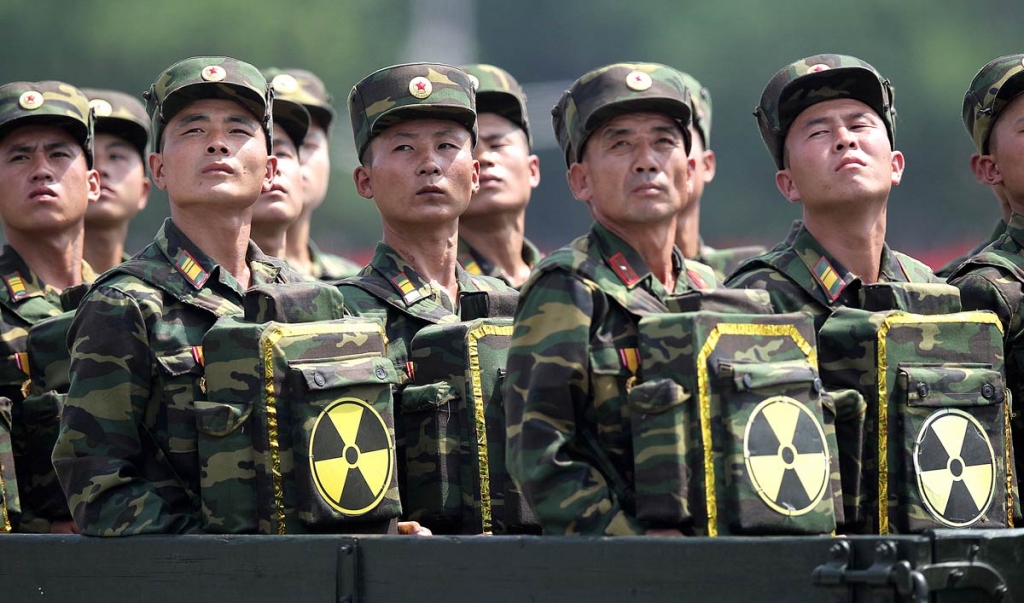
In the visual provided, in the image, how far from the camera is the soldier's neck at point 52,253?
22.9 feet

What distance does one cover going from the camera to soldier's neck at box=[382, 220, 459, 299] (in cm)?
625

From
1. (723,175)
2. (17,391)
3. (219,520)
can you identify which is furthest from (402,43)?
Result: (219,520)

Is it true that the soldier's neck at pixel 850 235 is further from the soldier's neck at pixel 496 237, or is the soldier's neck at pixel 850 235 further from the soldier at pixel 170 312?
the soldier's neck at pixel 496 237

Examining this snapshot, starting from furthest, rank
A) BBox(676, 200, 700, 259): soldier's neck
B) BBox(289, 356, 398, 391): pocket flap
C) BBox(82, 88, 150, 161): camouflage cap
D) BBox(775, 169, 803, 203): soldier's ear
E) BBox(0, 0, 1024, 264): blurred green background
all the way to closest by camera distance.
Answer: BBox(0, 0, 1024, 264): blurred green background
BBox(676, 200, 700, 259): soldier's neck
BBox(82, 88, 150, 161): camouflage cap
BBox(775, 169, 803, 203): soldier's ear
BBox(289, 356, 398, 391): pocket flap

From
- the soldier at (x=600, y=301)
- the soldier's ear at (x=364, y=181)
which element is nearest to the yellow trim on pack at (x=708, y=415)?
the soldier at (x=600, y=301)

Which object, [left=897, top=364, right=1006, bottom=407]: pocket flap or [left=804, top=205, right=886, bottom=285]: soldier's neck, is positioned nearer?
[left=897, top=364, right=1006, bottom=407]: pocket flap

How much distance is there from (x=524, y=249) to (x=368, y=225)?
9380 mm

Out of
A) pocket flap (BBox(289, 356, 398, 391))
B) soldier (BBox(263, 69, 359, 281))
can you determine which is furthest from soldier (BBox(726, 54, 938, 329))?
soldier (BBox(263, 69, 359, 281))

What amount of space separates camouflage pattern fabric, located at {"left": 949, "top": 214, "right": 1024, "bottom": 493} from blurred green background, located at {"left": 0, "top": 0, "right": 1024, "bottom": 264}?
8.32 meters

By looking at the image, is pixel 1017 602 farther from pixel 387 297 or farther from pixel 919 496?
pixel 387 297

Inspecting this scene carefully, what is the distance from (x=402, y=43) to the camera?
17922 millimetres

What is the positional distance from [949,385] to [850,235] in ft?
2.89

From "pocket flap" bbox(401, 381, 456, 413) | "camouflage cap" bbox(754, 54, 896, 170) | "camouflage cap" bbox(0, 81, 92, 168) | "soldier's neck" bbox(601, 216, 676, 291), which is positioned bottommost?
"pocket flap" bbox(401, 381, 456, 413)

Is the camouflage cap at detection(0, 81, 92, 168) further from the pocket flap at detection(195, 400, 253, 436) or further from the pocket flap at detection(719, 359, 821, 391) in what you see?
the pocket flap at detection(719, 359, 821, 391)
